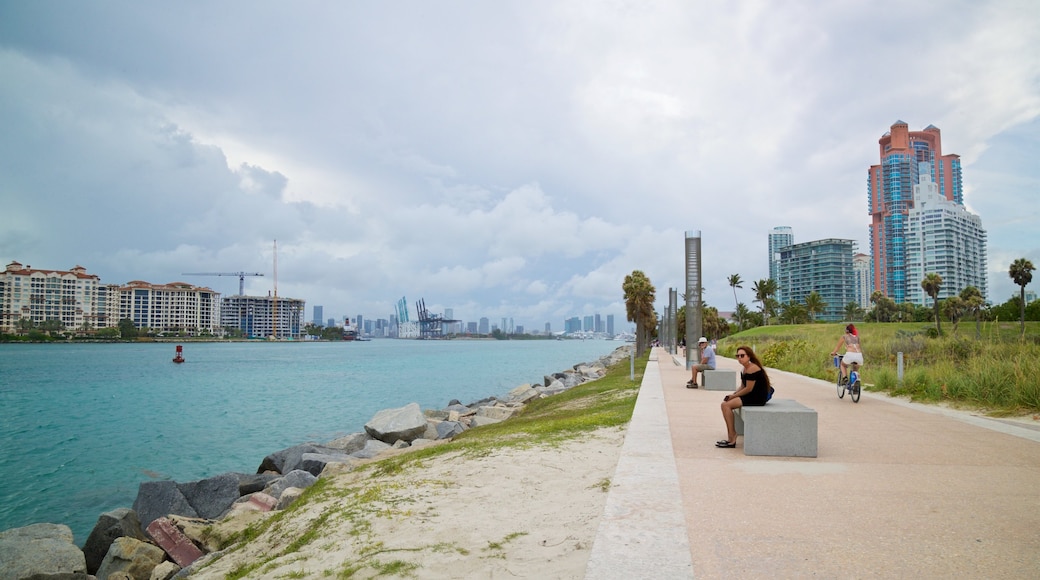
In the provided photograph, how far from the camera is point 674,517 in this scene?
159 inches

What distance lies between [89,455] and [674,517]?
20399mm

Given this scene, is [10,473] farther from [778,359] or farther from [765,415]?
[778,359]

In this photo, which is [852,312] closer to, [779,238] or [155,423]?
[779,238]

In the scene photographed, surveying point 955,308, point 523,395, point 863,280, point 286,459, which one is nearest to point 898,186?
point 863,280

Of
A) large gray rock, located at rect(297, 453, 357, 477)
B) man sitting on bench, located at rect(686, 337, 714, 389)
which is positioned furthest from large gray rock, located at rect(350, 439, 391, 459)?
man sitting on bench, located at rect(686, 337, 714, 389)

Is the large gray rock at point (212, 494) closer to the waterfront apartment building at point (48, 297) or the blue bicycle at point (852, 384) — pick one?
the blue bicycle at point (852, 384)

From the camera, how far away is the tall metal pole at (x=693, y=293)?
60.7ft

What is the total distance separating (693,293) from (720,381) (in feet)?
16.3

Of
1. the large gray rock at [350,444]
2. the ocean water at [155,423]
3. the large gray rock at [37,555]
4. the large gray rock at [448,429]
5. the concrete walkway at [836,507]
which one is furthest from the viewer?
the large gray rock at [448,429]

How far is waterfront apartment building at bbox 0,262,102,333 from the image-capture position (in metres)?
120

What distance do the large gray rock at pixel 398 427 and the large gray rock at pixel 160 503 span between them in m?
5.81

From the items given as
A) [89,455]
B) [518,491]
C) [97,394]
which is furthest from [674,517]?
[97,394]

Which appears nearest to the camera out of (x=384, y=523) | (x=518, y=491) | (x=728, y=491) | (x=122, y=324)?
(x=728, y=491)

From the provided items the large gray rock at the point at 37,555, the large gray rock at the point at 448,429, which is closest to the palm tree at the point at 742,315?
the large gray rock at the point at 448,429
